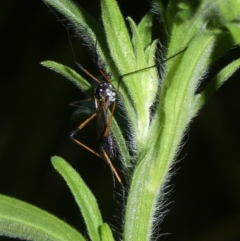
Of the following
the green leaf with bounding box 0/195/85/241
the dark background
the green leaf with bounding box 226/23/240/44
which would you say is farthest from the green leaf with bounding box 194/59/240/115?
the dark background

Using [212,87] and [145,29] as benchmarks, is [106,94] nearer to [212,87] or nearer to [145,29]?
[145,29]

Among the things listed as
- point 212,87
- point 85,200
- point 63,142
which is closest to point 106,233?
point 85,200

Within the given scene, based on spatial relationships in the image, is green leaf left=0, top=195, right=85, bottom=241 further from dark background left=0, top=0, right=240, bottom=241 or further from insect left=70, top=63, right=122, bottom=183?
dark background left=0, top=0, right=240, bottom=241

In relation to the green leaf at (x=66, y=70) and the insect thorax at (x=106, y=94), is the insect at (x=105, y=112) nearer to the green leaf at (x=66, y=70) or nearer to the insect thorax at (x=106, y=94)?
the insect thorax at (x=106, y=94)

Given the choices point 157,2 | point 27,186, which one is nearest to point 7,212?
point 157,2

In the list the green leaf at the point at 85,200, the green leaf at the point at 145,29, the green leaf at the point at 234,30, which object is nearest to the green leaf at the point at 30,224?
the green leaf at the point at 85,200

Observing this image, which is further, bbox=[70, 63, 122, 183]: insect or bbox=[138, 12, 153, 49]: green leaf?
bbox=[70, 63, 122, 183]: insect
